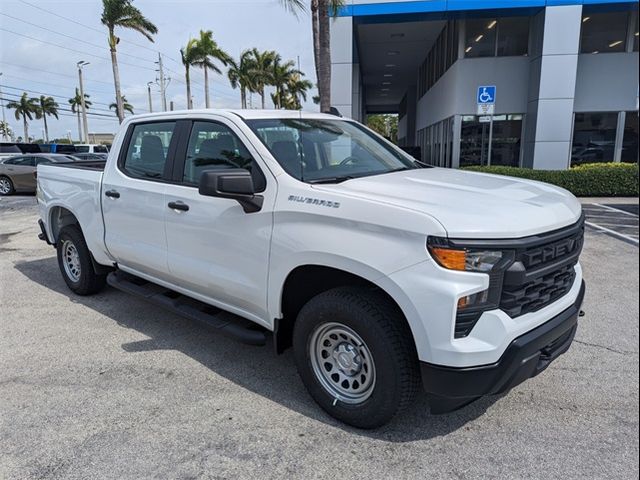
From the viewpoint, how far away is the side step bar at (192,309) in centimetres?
356

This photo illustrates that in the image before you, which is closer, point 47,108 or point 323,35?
point 323,35

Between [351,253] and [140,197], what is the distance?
2.34 metres

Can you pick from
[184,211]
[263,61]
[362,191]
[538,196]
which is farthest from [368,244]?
[263,61]

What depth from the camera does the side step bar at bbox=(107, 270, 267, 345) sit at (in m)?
3.56

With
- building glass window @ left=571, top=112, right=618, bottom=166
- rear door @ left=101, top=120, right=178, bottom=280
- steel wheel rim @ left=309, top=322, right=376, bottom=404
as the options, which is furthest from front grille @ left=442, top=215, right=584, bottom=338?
building glass window @ left=571, top=112, right=618, bottom=166

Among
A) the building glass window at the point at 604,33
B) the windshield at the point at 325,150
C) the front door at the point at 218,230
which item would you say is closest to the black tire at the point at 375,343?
the front door at the point at 218,230

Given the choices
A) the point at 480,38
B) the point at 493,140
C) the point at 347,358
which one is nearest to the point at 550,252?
the point at 347,358

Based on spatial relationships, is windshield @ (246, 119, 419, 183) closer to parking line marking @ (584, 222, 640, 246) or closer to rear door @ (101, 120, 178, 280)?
rear door @ (101, 120, 178, 280)

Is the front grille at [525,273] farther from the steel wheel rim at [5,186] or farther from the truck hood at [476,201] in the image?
the steel wheel rim at [5,186]

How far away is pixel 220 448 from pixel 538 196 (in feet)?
8.09

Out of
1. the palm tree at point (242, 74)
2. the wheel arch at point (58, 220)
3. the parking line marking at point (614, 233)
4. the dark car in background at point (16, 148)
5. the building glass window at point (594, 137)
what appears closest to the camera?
the wheel arch at point (58, 220)

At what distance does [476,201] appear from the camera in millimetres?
2809

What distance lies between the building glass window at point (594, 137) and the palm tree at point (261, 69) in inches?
1130

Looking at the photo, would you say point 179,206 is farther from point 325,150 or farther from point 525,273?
point 525,273
